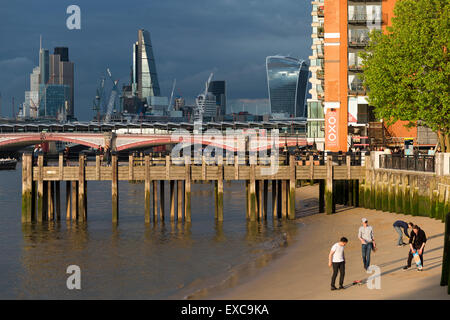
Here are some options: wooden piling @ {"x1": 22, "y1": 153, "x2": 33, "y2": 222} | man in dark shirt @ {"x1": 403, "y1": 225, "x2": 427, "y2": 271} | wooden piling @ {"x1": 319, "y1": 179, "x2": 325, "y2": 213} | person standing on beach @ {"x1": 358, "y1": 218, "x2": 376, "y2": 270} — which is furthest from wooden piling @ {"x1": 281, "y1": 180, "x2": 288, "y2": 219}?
man in dark shirt @ {"x1": 403, "y1": 225, "x2": 427, "y2": 271}

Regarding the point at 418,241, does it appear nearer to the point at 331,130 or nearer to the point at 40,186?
the point at 40,186

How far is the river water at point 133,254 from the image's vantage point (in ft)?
87.9

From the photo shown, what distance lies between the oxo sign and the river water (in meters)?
20.9

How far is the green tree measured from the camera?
147 ft

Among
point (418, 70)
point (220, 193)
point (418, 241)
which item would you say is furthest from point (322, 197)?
point (418, 241)

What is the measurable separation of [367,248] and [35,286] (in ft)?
44.5

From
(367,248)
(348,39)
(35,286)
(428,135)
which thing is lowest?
(35,286)

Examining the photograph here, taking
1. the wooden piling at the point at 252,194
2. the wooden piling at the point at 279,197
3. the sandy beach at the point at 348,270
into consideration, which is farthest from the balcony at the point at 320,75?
the sandy beach at the point at 348,270

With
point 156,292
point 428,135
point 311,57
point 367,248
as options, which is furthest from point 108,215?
point 311,57

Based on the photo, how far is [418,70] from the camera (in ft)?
151

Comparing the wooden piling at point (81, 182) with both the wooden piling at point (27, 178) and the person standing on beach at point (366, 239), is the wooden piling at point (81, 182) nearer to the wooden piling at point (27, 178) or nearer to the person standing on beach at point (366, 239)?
the wooden piling at point (27, 178)

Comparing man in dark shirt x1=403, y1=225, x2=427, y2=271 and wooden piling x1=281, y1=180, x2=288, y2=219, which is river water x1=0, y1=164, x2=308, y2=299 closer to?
wooden piling x1=281, y1=180, x2=288, y2=219
